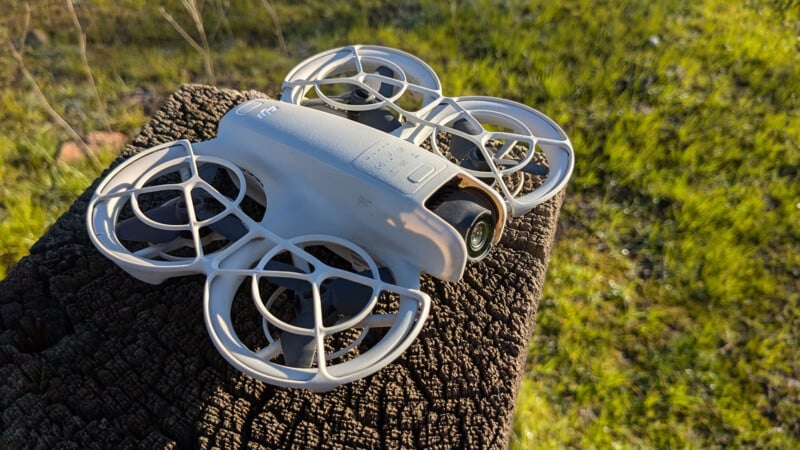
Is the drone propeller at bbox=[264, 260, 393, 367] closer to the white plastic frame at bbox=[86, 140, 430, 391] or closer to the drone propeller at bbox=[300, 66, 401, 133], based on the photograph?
the white plastic frame at bbox=[86, 140, 430, 391]

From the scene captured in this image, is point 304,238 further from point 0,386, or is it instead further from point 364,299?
point 0,386

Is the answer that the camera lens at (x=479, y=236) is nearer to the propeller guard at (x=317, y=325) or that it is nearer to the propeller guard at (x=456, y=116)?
the propeller guard at (x=456, y=116)

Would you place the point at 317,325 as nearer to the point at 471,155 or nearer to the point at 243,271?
the point at 243,271

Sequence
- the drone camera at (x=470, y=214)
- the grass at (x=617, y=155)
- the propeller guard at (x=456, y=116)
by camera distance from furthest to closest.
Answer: the grass at (x=617, y=155), the propeller guard at (x=456, y=116), the drone camera at (x=470, y=214)

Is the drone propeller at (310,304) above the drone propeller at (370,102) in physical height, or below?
below

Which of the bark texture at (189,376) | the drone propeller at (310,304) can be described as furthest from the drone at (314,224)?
the bark texture at (189,376)

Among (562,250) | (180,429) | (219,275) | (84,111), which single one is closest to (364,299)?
(219,275)

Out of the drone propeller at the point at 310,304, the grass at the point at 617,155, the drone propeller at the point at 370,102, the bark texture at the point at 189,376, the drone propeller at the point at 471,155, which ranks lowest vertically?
the grass at the point at 617,155
